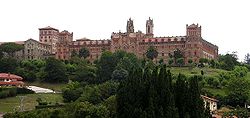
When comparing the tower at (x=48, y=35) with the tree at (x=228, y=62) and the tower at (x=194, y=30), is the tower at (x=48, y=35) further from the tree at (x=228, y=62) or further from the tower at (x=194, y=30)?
the tree at (x=228, y=62)

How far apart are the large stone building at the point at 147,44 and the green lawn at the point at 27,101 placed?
39.1 m

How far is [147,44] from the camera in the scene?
4884 inches

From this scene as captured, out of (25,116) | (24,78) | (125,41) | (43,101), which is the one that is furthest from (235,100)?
(125,41)

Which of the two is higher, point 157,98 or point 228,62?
point 228,62

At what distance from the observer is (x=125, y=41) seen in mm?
125500

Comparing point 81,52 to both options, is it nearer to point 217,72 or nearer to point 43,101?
point 217,72

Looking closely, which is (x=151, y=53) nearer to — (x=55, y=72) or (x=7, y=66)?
(x=55, y=72)

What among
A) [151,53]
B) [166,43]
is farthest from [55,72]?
[166,43]

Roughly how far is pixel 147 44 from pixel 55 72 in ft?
93.5

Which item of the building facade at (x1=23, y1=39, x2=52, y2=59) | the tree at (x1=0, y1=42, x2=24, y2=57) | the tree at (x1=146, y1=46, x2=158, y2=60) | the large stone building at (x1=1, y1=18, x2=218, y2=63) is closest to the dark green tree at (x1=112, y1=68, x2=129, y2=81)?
the tree at (x1=146, y1=46, x2=158, y2=60)

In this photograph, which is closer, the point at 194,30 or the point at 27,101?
the point at 27,101

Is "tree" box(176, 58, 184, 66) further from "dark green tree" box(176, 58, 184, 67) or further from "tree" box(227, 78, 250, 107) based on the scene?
"tree" box(227, 78, 250, 107)

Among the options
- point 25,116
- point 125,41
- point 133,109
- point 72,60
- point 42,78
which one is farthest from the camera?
point 125,41

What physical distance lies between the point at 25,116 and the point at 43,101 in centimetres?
2573
